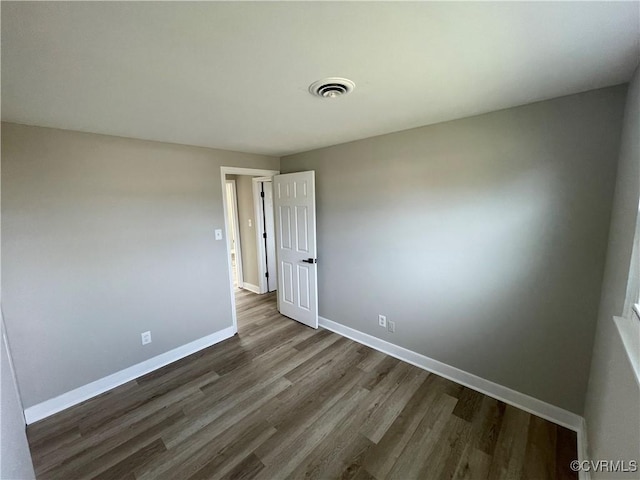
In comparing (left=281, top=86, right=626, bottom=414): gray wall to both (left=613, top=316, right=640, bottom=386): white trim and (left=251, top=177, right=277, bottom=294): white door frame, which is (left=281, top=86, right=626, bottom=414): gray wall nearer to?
(left=613, top=316, right=640, bottom=386): white trim

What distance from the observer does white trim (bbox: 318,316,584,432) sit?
5.93 ft

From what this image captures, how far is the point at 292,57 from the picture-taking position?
1107 mm

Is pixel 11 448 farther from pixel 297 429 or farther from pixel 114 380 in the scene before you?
pixel 114 380

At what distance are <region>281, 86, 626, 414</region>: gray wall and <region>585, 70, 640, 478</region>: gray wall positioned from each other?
0.14 metres

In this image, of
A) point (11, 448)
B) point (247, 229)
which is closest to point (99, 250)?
point (11, 448)

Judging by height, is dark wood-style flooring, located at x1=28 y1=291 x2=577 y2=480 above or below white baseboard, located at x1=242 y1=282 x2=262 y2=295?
below

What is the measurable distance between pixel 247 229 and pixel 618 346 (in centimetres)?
448

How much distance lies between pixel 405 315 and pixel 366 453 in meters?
1.23

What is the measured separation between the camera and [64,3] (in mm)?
772

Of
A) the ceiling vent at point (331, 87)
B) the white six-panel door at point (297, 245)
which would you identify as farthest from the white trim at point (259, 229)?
the ceiling vent at point (331, 87)

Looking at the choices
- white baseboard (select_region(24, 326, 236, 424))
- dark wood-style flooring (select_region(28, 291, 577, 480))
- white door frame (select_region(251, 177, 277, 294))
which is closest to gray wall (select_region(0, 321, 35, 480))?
dark wood-style flooring (select_region(28, 291, 577, 480))

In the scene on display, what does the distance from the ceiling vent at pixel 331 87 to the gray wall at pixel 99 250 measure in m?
1.84

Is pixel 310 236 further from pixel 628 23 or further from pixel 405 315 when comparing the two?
pixel 628 23

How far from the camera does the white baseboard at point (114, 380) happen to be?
2.00 meters
